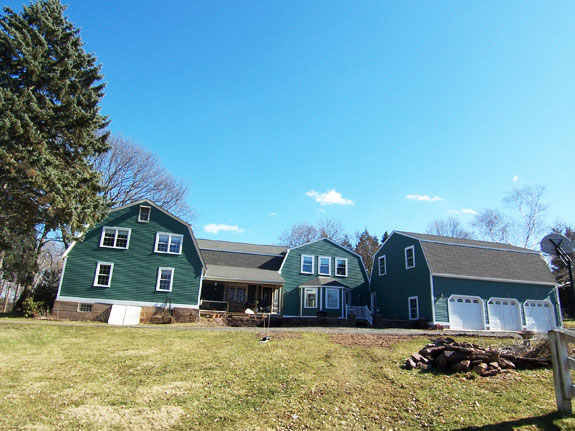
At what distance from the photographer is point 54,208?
52.2 ft

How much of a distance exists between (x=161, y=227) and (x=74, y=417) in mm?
18478

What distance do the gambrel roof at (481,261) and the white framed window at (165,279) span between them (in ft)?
55.5

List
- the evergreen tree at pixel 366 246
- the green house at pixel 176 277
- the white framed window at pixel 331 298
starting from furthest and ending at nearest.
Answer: the evergreen tree at pixel 366 246
the white framed window at pixel 331 298
the green house at pixel 176 277

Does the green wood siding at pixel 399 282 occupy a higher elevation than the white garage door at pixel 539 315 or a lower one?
higher

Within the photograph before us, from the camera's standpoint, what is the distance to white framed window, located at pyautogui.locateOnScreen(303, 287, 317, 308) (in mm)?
27438

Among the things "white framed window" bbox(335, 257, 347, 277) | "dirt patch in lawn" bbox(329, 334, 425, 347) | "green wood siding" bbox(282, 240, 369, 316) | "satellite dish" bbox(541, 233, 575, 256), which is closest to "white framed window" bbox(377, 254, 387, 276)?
"green wood siding" bbox(282, 240, 369, 316)

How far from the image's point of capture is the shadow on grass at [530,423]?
5363mm

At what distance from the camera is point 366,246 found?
5103cm

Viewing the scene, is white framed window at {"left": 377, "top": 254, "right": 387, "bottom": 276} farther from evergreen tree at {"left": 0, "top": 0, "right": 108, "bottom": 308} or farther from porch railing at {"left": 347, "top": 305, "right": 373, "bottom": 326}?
evergreen tree at {"left": 0, "top": 0, "right": 108, "bottom": 308}

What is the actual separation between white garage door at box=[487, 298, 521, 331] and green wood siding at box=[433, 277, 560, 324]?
0.99ft

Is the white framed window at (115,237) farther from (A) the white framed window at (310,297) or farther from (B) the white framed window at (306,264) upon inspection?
(A) the white framed window at (310,297)

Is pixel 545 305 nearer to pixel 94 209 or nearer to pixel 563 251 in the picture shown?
pixel 563 251

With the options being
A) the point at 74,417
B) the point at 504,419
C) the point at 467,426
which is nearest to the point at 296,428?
the point at 467,426

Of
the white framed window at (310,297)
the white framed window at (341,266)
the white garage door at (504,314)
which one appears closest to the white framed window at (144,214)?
the white framed window at (310,297)
